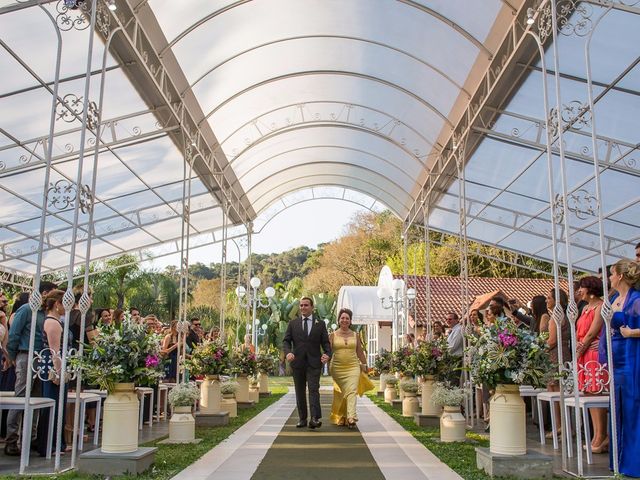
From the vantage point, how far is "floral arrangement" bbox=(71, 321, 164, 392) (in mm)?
5676

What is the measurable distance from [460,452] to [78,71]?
750cm

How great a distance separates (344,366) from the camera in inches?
395

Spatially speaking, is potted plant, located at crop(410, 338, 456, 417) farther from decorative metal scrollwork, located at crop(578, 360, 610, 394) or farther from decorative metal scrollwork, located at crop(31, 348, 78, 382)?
decorative metal scrollwork, located at crop(31, 348, 78, 382)

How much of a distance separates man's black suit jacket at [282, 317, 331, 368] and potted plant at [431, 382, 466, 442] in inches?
80.8

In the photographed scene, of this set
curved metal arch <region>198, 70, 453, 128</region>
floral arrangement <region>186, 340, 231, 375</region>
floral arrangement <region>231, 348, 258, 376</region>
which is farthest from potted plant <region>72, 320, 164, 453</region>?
floral arrangement <region>231, 348, 258, 376</region>

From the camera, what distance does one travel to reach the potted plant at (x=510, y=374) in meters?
5.55

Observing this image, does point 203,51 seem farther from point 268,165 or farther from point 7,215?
point 7,215

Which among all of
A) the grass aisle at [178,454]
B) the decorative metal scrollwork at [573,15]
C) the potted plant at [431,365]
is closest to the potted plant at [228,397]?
the grass aisle at [178,454]

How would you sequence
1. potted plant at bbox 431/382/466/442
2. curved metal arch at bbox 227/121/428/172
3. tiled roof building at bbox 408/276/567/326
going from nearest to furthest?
potted plant at bbox 431/382/466/442, curved metal arch at bbox 227/121/428/172, tiled roof building at bbox 408/276/567/326

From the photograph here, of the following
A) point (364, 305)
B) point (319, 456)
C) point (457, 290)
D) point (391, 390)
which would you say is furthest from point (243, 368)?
point (457, 290)

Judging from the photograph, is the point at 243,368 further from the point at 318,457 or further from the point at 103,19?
the point at 103,19

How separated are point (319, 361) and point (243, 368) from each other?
3.86m

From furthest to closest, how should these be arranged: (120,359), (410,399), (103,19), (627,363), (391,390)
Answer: (391,390)
(410,399)
(103,19)
(120,359)
(627,363)

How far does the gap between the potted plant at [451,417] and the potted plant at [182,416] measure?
3113mm
